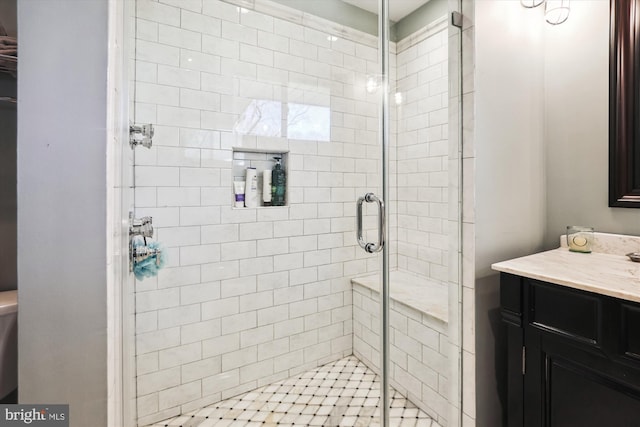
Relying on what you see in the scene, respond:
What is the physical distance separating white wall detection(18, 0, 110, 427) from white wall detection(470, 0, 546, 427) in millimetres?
1222

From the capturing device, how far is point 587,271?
1.01 m

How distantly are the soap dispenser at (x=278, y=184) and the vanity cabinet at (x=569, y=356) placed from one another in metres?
1.26

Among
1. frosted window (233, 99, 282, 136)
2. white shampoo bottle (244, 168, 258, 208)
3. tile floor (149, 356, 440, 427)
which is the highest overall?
frosted window (233, 99, 282, 136)

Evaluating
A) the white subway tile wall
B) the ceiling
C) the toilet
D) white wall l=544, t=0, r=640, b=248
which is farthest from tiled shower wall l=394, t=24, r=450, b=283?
the toilet

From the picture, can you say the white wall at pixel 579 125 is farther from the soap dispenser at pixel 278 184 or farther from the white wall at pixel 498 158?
the soap dispenser at pixel 278 184

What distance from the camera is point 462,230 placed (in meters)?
1.26

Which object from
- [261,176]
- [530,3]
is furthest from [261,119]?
[530,3]

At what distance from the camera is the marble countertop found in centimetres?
85

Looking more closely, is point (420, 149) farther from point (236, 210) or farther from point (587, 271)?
point (236, 210)

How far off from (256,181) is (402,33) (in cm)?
120

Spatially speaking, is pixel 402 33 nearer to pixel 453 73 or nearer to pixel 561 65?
pixel 453 73

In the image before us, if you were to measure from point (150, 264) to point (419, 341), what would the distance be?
1333 mm

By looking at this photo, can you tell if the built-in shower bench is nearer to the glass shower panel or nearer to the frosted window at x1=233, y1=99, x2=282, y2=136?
the glass shower panel

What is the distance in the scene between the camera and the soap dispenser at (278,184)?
190cm
